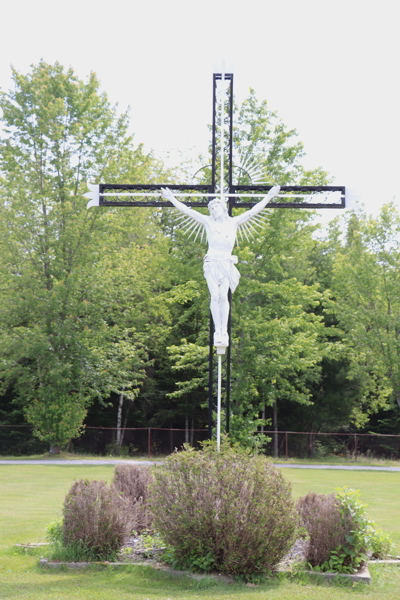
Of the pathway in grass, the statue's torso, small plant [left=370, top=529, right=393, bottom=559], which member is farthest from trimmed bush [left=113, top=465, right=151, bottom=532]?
the pathway in grass

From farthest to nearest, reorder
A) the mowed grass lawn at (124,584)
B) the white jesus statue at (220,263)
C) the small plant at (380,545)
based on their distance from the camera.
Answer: the white jesus statue at (220,263) < the small plant at (380,545) < the mowed grass lawn at (124,584)

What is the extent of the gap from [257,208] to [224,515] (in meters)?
4.60

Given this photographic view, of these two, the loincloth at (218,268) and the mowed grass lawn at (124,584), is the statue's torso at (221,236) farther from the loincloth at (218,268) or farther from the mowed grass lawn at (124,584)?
the mowed grass lawn at (124,584)

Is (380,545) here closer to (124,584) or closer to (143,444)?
(124,584)

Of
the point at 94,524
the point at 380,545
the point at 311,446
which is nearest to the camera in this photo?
the point at 94,524

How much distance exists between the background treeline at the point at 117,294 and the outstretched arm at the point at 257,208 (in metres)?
14.4

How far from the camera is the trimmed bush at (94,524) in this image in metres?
8.11

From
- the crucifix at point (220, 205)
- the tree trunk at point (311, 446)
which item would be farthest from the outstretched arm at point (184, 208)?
the tree trunk at point (311, 446)

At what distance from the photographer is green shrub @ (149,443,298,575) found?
715 cm

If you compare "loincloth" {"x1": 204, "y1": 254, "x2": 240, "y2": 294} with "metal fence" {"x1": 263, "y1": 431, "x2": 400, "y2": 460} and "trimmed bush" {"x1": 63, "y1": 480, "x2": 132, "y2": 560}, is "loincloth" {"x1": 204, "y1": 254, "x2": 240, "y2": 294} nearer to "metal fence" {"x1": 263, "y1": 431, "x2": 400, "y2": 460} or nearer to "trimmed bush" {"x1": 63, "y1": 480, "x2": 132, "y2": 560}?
"trimmed bush" {"x1": 63, "y1": 480, "x2": 132, "y2": 560}

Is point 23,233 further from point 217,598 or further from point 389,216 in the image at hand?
point 217,598

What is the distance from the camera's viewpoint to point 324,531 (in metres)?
7.76

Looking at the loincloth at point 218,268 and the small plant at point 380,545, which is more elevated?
the loincloth at point 218,268

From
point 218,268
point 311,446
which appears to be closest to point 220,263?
point 218,268
